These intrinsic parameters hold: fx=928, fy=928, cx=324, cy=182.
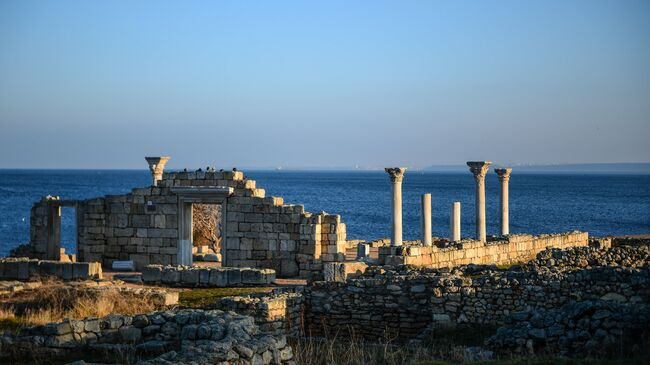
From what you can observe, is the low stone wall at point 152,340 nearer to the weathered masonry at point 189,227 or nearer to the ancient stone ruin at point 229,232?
the ancient stone ruin at point 229,232

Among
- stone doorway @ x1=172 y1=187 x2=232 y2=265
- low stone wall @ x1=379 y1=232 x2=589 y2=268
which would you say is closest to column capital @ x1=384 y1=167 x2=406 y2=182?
low stone wall @ x1=379 y1=232 x2=589 y2=268

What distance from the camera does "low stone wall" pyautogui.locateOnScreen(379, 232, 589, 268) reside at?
75.7ft

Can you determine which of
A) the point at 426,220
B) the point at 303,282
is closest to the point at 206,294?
the point at 303,282

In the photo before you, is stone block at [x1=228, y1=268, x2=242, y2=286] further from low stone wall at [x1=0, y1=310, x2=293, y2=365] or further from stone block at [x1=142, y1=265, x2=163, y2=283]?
low stone wall at [x1=0, y1=310, x2=293, y2=365]

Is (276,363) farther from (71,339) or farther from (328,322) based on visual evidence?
(328,322)

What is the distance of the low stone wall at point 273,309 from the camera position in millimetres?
16719

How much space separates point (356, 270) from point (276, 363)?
407 inches

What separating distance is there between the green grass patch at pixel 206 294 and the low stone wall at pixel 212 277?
43 centimetres

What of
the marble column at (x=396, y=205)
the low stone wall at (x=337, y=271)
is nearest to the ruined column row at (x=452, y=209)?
the marble column at (x=396, y=205)

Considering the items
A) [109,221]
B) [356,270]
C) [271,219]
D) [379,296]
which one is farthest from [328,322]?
[109,221]

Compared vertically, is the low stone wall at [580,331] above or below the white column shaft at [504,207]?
below

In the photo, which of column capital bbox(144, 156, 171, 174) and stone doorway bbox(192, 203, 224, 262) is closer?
column capital bbox(144, 156, 171, 174)

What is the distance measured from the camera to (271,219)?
2591 centimetres

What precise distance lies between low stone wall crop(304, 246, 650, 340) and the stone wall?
633 centimetres
